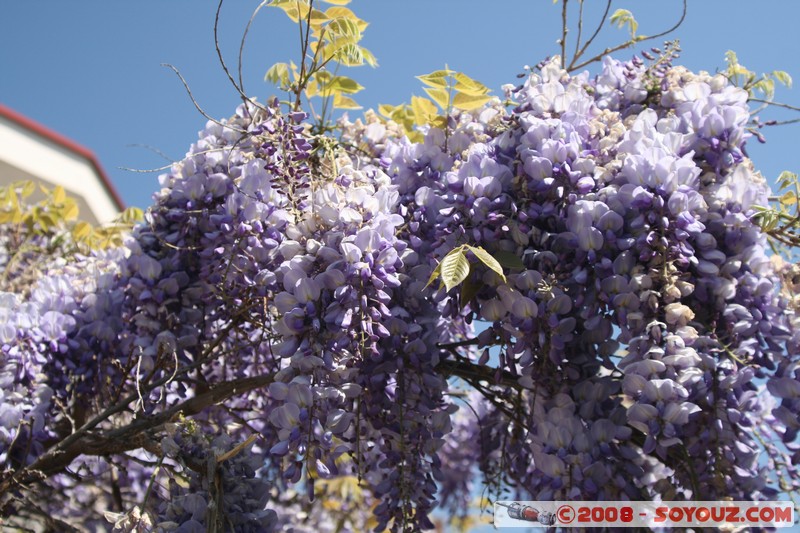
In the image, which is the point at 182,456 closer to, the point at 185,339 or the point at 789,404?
the point at 185,339

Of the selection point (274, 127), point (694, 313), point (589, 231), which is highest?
point (274, 127)

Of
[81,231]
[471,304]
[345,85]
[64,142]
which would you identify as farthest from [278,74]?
[64,142]

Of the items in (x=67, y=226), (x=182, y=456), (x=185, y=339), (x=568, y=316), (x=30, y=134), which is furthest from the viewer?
(x=30, y=134)

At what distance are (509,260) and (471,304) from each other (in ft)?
0.43

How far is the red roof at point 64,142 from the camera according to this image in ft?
17.0

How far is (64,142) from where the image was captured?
541 cm

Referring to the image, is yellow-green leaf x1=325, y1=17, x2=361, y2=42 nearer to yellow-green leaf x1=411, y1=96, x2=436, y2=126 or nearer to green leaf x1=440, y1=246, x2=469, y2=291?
yellow-green leaf x1=411, y1=96, x2=436, y2=126

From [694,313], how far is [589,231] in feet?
0.69

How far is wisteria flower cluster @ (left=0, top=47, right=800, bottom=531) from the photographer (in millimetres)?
1251

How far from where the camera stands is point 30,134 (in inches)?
207

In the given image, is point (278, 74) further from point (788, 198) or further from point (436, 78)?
point (788, 198)

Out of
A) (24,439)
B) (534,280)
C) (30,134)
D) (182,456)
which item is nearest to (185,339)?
(182,456)

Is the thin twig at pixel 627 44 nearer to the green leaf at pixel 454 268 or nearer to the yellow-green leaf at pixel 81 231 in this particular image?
the green leaf at pixel 454 268

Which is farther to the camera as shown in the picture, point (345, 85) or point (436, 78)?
point (345, 85)
